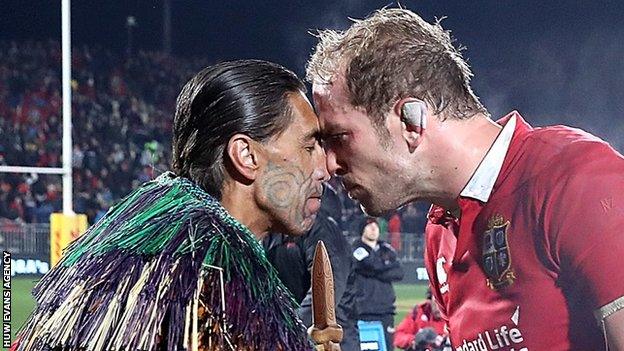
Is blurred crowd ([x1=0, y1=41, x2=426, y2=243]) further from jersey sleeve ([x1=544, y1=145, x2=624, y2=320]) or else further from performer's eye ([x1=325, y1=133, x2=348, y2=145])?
jersey sleeve ([x1=544, y1=145, x2=624, y2=320])

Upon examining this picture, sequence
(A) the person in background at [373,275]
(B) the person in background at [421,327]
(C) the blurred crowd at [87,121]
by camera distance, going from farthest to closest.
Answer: (C) the blurred crowd at [87,121], (A) the person in background at [373,275], (B) the person in background at [421,327]

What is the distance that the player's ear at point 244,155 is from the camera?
180 centimetres

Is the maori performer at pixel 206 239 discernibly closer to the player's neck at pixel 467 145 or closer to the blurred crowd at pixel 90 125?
the player's neck at pixel 467 145

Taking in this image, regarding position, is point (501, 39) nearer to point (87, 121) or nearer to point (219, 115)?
point (87, 121)

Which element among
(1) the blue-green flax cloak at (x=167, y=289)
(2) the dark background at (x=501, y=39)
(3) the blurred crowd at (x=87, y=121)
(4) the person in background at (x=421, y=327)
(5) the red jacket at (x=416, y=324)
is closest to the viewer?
(1) the blue-green flax cloak at (x=167, y=289)

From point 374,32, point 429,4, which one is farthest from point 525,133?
point 429,4

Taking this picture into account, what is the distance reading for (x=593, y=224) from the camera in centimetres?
163

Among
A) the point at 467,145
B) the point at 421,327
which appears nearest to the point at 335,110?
the point at 467,145

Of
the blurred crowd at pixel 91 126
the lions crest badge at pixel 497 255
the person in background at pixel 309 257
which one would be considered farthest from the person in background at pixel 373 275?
the blurred crowd at pixel 91 126

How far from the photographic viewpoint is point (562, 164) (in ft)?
5.68

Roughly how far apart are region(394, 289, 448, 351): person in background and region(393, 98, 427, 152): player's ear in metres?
4.08

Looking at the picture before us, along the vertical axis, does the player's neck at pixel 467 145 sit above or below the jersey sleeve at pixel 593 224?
above

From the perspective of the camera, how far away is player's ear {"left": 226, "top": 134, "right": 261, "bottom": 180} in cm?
180

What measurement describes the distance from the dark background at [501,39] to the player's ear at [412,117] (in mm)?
11859
